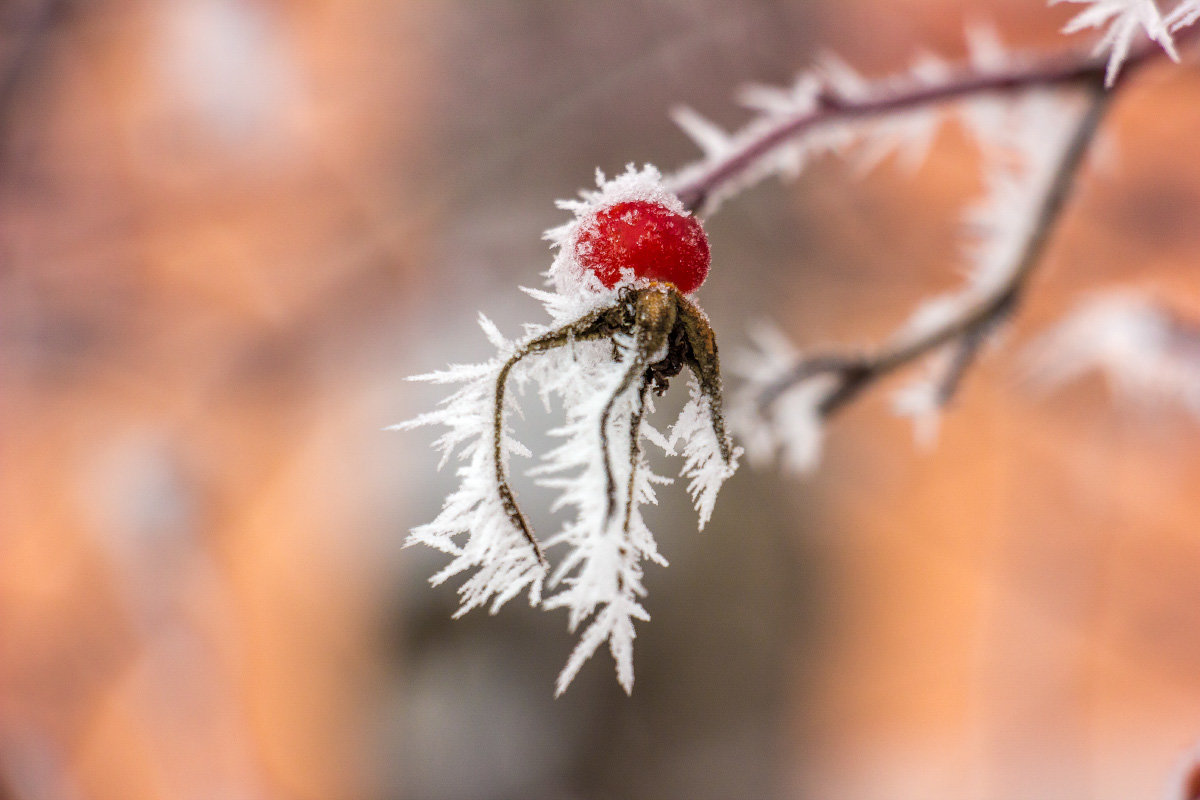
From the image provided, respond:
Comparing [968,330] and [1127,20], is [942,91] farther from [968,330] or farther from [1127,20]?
[1127,20]

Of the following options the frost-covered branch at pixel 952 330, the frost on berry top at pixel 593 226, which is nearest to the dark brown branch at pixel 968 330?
the frost-covered branch at pixel 952 330

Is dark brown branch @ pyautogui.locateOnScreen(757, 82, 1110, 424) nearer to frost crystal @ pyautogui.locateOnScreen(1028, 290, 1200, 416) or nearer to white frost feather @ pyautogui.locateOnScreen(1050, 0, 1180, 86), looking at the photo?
frost crystal @ pyautogui.locateOnScreen(1028, 290, 1200, 416)

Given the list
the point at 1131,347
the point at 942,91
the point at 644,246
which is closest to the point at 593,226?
the point at 644,246

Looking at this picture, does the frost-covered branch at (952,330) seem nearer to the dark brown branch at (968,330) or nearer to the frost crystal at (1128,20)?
the dark brown branch at (968,330)

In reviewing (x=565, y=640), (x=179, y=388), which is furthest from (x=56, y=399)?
(x=565, y=640)

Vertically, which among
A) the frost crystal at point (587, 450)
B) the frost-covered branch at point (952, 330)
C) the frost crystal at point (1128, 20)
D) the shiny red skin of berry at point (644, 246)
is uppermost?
the frost-covered branch at point (952, 330)

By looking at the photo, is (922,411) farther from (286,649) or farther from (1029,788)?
(286,649)
